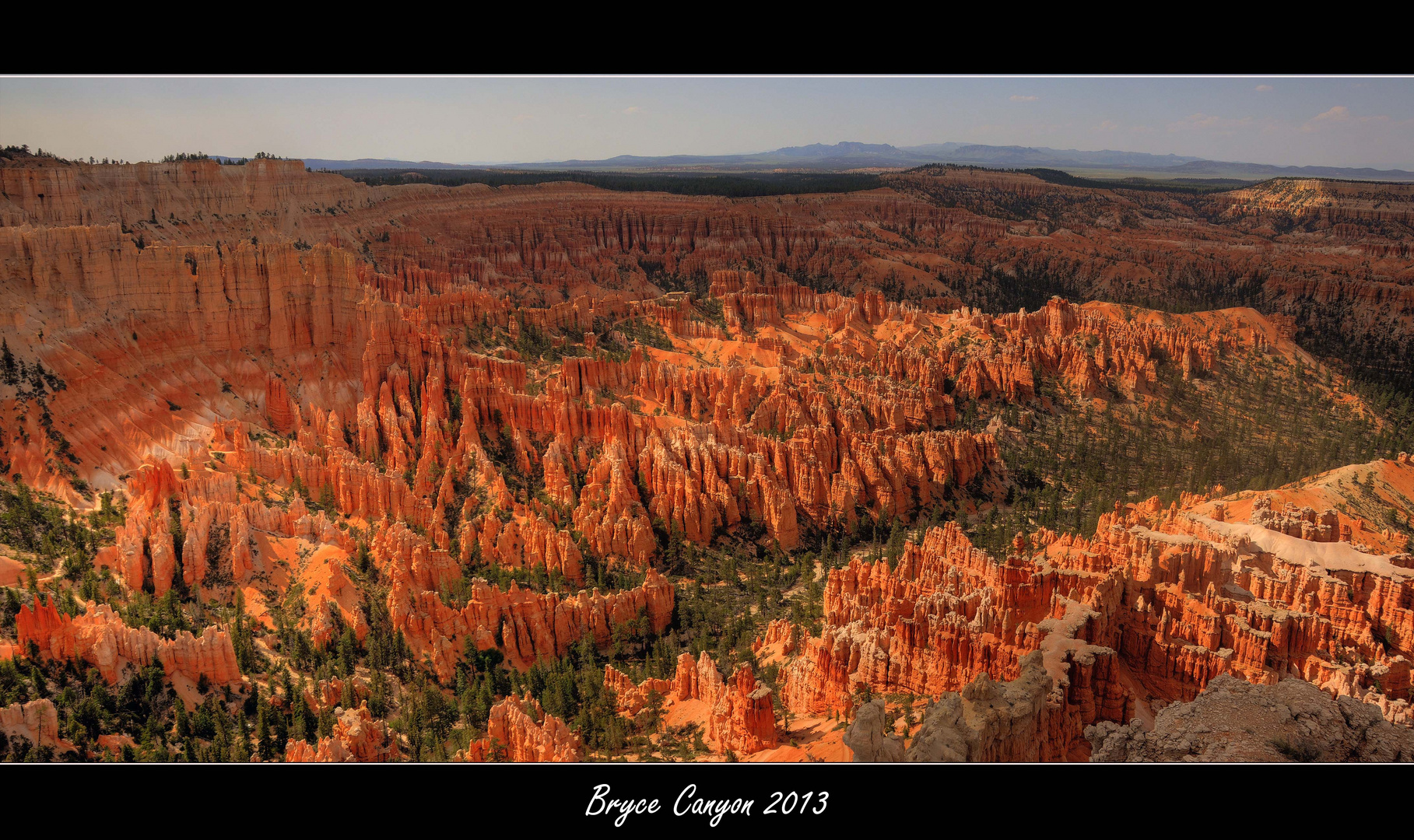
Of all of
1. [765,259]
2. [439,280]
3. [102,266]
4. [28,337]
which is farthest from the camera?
[765,259]

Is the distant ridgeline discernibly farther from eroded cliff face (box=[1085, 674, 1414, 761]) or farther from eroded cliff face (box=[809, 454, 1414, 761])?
eroded cliff face (box=[1085, 674, 1414, 761])

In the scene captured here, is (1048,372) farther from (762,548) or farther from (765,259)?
(765,259)

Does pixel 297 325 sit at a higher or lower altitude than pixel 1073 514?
higher

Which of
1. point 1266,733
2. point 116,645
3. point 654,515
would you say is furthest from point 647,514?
point 1266,733

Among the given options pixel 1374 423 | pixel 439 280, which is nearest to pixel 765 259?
pixel 439 280

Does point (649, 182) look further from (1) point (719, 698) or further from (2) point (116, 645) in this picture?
(1) point (719, 698)

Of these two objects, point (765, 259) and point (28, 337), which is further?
point (765, 259)

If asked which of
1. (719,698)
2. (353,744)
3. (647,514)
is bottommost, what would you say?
(353,744)

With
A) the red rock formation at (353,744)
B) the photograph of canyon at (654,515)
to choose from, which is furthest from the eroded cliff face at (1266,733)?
the red rock formation at (353,744)
